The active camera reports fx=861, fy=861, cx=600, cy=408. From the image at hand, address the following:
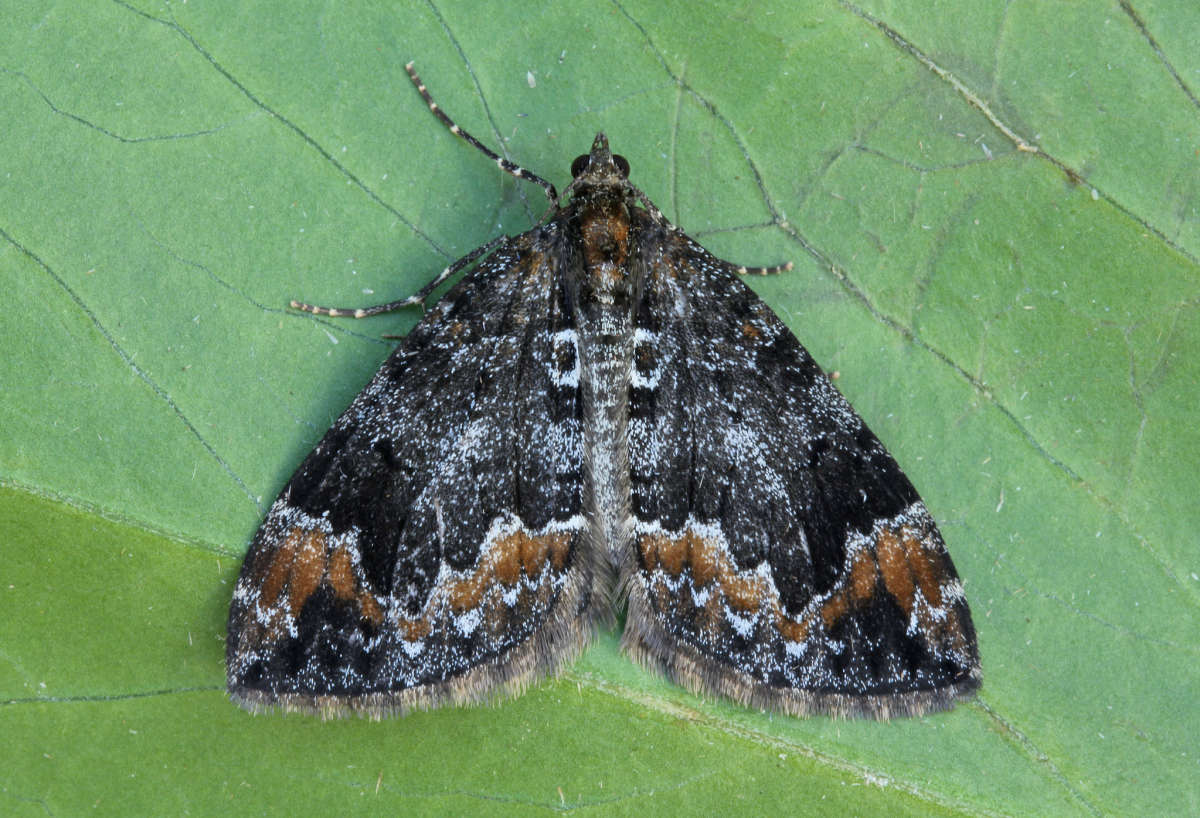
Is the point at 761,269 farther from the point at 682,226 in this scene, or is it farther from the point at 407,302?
the point at 407,302

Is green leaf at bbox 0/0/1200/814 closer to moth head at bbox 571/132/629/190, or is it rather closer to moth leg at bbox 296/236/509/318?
moth leg at bbox 296/236/509/318

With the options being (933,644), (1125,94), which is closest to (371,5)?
(1125,94)

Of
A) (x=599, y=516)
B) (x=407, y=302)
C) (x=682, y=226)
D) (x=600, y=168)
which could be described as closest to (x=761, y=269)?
(x=682, y=226)

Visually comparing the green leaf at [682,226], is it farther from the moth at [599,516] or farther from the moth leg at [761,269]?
the moth at [599,516]

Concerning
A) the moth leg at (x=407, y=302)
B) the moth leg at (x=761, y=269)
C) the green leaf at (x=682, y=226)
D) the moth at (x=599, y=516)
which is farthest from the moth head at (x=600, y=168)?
the moth leg at (x=761, y=269)

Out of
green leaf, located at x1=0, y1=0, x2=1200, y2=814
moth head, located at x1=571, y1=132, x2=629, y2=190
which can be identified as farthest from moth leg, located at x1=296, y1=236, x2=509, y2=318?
moth head, located at x1=571, y1=132, x2=629, y2=190

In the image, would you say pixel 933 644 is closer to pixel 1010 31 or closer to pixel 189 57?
pixel 1010 31
